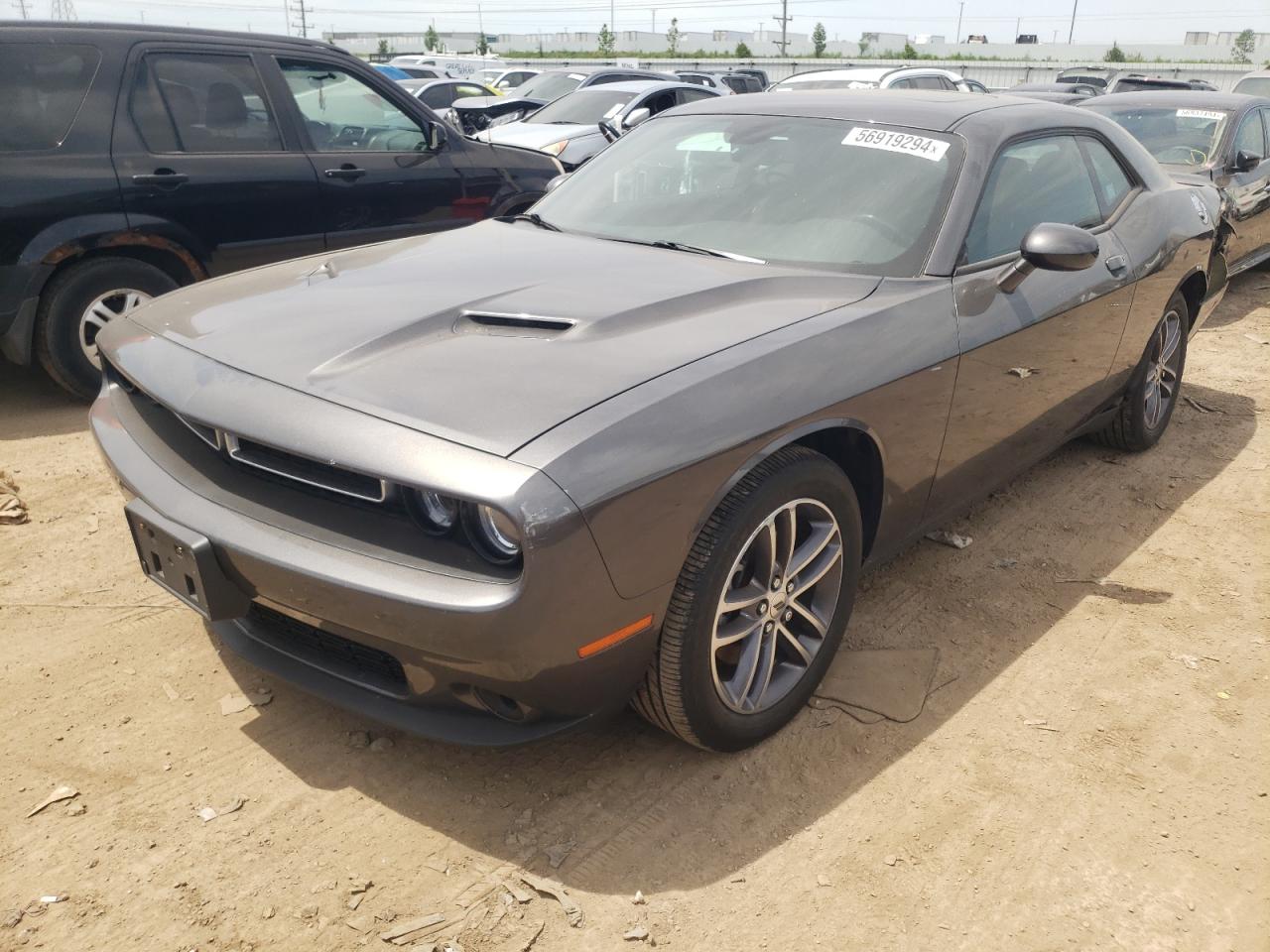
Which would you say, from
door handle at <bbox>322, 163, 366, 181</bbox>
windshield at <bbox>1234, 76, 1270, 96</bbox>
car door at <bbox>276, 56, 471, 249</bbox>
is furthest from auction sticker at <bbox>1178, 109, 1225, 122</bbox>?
windshield at <bbox>1234, 76, 1270, 96</bbox>

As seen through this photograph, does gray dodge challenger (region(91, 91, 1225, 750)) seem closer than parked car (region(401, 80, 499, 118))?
Yes

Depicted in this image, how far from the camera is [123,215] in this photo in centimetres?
488

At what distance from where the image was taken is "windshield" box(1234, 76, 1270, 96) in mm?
14147

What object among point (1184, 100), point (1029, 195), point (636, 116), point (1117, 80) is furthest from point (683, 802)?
point (1117, 80)

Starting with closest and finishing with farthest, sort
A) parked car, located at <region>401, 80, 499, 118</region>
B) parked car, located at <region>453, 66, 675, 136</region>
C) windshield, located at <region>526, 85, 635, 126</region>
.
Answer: windshield, located at <region>526, 85, 635, 126</region>
parked car, located at <region>453, 66, 675, 136</region>
parked car, located at <region>401, 80, 499, 118</region>

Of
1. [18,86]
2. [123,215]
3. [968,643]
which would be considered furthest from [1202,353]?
[18,86]

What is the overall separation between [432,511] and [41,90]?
3.90m

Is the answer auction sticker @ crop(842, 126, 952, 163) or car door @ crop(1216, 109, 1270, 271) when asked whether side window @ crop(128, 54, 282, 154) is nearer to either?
auction sticker @ crop(842, 126, 952, 163)

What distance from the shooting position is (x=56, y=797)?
2.40m

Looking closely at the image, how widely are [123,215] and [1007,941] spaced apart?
4.74 m

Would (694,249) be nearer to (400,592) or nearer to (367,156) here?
(400,592)

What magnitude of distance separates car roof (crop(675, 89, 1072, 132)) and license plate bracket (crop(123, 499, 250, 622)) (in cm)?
243

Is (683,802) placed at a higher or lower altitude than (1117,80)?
lower

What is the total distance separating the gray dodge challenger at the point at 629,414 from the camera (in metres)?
2.07
